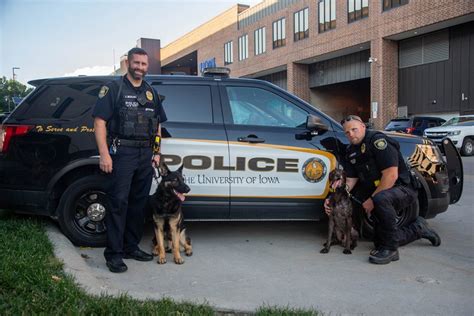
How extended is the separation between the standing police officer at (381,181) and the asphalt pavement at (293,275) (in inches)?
7.9

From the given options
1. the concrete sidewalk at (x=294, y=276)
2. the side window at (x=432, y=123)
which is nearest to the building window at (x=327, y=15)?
the side window at (x=432, y=123)

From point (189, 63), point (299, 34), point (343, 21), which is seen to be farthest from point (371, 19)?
point (189, 63)

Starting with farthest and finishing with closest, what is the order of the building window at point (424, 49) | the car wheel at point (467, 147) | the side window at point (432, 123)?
1. the building window at point (424, 49)
2. the side window at point (432, 123)
3. the car wheel at point (467, 147)

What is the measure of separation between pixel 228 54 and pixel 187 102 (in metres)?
41.7

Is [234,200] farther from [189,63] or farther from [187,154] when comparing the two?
[189,63]

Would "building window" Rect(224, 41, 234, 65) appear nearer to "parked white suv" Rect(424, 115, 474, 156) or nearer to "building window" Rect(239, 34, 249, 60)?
"building window" Rect(239, 34, 249, 60)

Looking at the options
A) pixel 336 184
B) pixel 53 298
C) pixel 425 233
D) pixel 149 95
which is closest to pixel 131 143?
pixel 149 95

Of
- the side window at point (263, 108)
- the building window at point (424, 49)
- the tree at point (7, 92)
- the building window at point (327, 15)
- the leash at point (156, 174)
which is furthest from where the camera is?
the tree at point (7, 92)

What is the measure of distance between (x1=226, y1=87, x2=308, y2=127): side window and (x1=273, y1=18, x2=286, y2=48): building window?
3371 cm

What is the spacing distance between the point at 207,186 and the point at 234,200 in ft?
1.08

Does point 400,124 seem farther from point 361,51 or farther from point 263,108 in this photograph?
point 263,108

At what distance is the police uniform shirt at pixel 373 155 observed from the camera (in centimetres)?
434

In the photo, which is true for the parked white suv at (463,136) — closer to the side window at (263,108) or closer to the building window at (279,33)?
the side window at (263,108)

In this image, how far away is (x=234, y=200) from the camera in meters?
4.70
